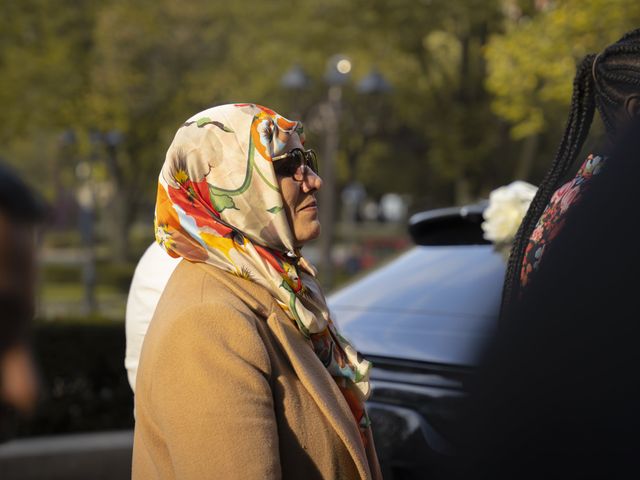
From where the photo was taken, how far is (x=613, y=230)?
100 centimetres

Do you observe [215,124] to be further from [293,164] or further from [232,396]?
[232,396]

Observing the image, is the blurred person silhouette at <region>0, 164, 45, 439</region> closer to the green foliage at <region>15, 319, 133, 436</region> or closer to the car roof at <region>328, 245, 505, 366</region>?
the car roof at <region>328, 245, 505, 366</region>

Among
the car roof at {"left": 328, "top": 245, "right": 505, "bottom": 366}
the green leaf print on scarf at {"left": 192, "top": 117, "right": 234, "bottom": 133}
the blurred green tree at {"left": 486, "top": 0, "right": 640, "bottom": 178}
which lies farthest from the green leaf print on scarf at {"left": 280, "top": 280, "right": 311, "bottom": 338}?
the blurred green tree at {"left": 486, "top": 0, "right": 640, "bottom": 178}

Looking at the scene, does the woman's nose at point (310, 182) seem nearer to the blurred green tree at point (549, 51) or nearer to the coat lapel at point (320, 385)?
the coat lapel at point (320, 385)

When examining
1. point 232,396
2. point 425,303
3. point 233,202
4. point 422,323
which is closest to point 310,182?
point 233,202

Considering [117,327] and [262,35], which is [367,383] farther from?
[262,35]

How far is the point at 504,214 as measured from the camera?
3689 mm

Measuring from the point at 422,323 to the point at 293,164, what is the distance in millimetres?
1418

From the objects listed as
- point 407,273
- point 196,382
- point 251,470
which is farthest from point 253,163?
point 407,273

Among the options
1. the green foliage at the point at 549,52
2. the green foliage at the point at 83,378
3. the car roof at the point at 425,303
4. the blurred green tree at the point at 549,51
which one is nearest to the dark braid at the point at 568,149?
the car roof at the point at 425,303

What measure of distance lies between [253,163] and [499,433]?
1424 mm

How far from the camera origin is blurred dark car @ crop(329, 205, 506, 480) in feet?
10.0

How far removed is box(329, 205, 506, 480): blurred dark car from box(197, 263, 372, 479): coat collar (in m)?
0.64

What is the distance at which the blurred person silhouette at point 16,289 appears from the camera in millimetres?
1009
